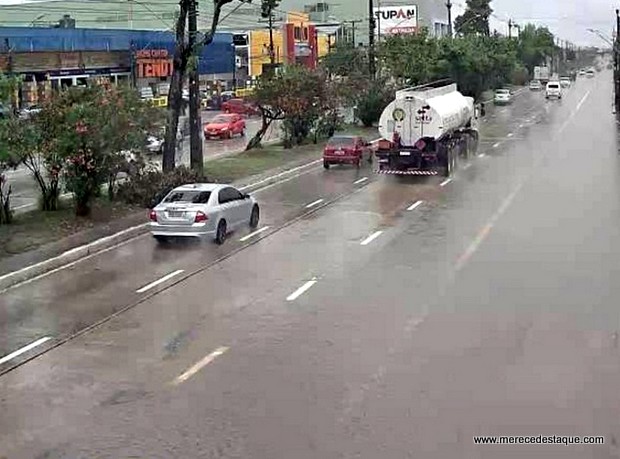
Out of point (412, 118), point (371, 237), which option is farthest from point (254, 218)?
point (412, 118)

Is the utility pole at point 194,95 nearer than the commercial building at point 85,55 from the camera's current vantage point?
Yes

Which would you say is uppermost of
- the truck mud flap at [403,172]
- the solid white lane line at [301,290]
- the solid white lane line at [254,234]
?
the truck mud flap at [403,172]

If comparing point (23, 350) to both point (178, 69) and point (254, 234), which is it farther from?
point (178, 69)

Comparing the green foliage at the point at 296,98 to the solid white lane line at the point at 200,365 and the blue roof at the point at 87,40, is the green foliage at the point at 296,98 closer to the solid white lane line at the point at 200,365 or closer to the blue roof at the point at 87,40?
the blue roof at the point at 87,40

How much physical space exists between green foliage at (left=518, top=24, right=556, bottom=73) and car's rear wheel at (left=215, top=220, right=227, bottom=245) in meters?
138

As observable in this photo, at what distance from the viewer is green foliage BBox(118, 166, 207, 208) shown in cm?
2864

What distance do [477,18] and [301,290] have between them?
126 metres

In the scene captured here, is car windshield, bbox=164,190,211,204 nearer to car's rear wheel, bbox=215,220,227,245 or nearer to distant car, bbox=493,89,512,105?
car's rear wheel, bbox=215,220,227,245

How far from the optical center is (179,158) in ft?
140

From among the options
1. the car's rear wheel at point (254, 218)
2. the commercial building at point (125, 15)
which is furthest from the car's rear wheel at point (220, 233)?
the commercial building at point (125, 15)

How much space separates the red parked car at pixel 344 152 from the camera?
4125 cm

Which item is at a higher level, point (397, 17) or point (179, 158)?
point (397, 17)

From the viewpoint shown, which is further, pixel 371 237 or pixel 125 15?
pixel 125 15

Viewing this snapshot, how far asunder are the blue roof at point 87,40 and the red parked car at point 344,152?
84.4 feet
